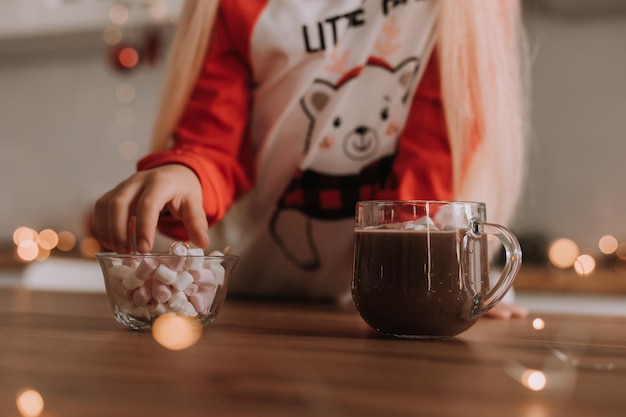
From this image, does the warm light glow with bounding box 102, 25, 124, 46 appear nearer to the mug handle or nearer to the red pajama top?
the red pajama top

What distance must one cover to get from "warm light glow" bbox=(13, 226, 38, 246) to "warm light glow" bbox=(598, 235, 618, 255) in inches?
82.6

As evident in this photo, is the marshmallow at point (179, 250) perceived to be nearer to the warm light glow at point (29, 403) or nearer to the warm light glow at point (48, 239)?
the warm light glow at point (29, 403)

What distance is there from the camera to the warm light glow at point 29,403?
324 mm

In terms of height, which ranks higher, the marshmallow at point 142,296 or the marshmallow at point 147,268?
the marshmallow at point 147,268

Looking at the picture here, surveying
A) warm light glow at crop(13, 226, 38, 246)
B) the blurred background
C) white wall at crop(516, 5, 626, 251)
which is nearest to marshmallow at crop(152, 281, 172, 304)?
the blurred background

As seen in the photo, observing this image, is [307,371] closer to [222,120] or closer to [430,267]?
[430,267]

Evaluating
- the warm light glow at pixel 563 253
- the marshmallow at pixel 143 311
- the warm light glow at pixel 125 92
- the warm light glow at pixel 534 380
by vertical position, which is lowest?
the warm light glow at pixel 563 253

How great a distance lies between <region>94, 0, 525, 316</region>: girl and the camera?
1.03 meters

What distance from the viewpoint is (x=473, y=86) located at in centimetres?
104

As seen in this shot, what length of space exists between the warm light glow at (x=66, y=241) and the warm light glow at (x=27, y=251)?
9cm

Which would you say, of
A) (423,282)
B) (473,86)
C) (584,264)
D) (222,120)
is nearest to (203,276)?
(423,282)

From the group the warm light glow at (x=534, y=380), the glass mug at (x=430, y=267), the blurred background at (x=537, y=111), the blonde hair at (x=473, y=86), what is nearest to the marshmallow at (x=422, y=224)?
the glass mug at (x=430, y=267)

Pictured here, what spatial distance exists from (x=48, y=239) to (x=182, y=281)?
2.35 meters

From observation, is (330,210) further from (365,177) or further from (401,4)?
(401,4)
